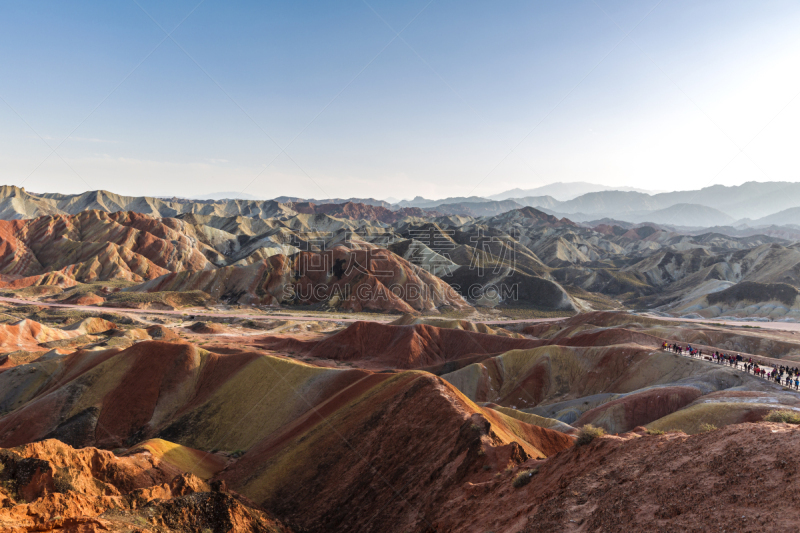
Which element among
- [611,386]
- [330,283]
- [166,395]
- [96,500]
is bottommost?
[611,386]

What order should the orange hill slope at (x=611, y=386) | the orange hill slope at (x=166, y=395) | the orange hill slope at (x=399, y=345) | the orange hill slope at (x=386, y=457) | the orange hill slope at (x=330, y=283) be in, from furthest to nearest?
the orange hill slope at (x=330, y=283), the orange hill slope at (x=399, y=345), the orange hill slope at (x=166, y=395), the orange hill slope at (x=611, y=386), the orange hill slope at (x=386, y=457)

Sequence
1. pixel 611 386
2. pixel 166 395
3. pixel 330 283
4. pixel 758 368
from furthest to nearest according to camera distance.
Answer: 1. pixel 330 283
2. pixel 611 386
3. pixel 166 395
4. pixel 758 368

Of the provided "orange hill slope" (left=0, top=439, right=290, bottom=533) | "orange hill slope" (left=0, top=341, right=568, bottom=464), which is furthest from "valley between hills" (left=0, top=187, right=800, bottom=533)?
"orange hill slope" (left=0, top=341, right=568, bottom=464)

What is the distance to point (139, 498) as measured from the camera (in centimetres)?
1827

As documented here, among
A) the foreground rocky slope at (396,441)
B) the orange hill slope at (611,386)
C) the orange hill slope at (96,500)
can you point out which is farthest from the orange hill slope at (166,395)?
the orange hill slope at (611,386)

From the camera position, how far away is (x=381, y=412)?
27250 millimetres

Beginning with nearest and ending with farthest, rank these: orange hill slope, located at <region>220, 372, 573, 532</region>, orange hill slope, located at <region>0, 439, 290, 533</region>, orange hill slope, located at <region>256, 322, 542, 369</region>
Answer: orange hill slope, located at <region>0, 439, 290, 533</region>
orange hill slope, located at <region>220, 372, 573, 532</region>
orange hill slope, located at <region>256, 322, 542, 369</region>

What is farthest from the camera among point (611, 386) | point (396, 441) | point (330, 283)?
point (330, 283)

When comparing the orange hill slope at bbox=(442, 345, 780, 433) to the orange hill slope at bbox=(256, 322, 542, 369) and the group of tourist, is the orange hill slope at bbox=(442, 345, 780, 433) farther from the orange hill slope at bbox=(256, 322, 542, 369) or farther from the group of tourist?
the orange hill slope at bbox=(256, 322, 542, 369)

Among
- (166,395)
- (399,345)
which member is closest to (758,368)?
(399,345)

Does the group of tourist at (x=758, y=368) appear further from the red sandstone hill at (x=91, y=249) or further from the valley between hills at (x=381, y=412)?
the red sandstone hill at (x=91, y=249)

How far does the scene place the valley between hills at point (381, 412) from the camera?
1337 cm

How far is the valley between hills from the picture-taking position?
43.9 ft

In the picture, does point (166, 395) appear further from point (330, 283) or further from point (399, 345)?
point (330, 283)
